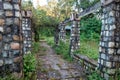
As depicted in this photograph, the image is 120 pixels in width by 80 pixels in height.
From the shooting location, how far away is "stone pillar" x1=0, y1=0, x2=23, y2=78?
416cm

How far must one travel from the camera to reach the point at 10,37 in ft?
14.0

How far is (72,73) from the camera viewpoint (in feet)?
24.8

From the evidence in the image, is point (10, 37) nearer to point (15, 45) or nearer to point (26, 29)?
point (15, 45)

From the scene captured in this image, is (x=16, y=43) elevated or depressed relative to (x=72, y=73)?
elevated

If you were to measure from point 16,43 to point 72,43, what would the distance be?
6784 mm

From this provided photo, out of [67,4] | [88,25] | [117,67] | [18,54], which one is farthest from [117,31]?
[67,4]

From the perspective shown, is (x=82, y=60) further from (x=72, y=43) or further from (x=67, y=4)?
(x=67, y=4)

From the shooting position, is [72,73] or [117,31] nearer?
[117,31]

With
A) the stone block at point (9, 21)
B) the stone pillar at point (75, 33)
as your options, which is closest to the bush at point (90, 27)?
the stone pillar at point (75, 33)

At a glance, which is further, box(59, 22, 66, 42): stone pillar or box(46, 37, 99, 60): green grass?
box(59, 22, 66, 42): stone pillar

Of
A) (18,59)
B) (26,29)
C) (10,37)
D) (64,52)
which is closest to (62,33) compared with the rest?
(64,52)

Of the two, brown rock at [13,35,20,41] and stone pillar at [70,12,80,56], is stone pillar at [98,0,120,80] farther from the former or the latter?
stone pillar at [70,12,80,56]

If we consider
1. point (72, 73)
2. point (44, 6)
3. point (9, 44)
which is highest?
point (44, 6)

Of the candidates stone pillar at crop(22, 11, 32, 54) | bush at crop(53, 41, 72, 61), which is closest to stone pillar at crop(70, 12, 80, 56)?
bush at crop(53, 41, 72, 61)
